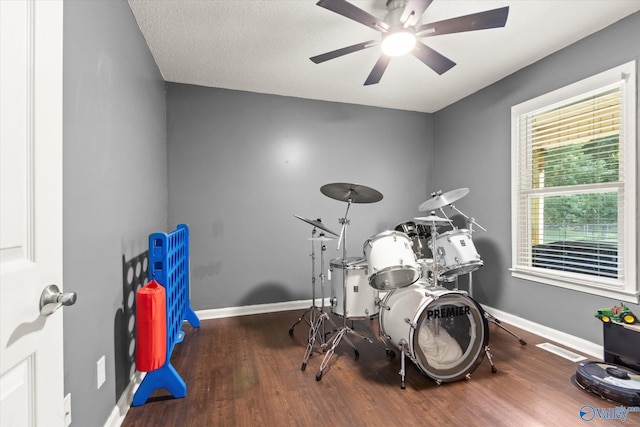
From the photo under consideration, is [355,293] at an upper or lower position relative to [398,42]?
lower

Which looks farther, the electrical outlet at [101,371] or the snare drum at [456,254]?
the snare drum at [456,254]

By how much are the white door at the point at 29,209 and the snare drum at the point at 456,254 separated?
2.52m

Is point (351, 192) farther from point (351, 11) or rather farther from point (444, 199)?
point (351, 11)

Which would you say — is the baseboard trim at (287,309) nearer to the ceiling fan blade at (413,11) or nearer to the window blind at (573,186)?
the window blind at (573,186)

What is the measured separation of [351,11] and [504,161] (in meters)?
2.38

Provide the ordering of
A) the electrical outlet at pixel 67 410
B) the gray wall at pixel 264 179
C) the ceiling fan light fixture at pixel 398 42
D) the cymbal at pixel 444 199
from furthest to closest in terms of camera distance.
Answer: the gray wall at pixel 264 179 → the cymbal at pixel 444 199 → the ceiling fan light fixture at pixel 398 42 → the electrical outlet at pixel 67 410

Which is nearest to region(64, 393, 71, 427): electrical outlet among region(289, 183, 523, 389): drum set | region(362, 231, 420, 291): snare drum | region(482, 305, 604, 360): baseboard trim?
region(289, 183, 523, 389): drum set

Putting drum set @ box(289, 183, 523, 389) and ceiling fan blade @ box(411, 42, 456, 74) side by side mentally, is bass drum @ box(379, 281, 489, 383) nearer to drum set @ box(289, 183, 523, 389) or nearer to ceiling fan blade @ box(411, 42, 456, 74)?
drum set @ box(289, 183, 523, 389)

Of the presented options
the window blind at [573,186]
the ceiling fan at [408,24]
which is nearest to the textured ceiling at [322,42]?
the ceiling fan at [408,24]

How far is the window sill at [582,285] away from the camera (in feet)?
7.11

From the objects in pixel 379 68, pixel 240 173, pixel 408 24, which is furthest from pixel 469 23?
pixel 240 173

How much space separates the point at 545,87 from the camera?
8.95 feet

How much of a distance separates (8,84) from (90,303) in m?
1.05

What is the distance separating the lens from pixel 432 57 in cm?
212
